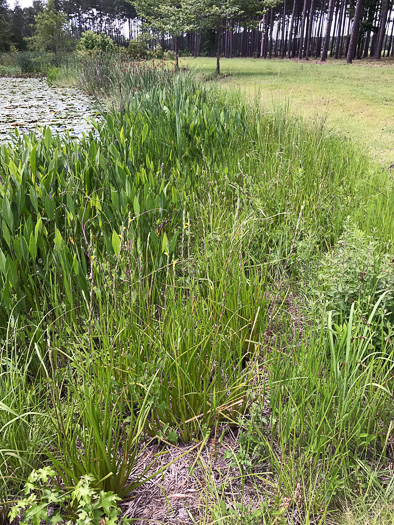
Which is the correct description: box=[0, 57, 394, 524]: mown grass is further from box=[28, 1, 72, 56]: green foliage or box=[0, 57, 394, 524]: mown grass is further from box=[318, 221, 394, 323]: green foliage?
box=[28, 1, 72, 56]: green foliage

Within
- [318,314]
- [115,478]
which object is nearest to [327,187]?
[318,314]

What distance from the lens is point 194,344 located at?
5.20 feet

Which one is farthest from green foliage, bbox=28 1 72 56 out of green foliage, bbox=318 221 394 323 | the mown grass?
green foliage, bbox=318 221 394 323

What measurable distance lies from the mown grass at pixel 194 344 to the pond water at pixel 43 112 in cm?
355

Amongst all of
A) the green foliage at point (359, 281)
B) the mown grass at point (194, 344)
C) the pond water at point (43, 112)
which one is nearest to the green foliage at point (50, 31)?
the pond water at point (43, 112)

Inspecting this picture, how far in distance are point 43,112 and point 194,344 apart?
811 centimetres

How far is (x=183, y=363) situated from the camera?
1536 millimetres

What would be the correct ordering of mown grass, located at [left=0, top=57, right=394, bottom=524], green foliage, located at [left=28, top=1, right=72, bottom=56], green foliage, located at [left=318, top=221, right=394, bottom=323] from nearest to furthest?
mown grass, located at [left=0, top=57, right=394, bottom=524] < green foliage, located at [left=318, top=221, right=394, bottom=323] < green foliage, located at [left=28, top=1, right=72, bottom=56]

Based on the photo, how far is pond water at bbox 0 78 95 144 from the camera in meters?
6.31

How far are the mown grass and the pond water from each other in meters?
3.55

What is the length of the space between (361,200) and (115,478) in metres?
2.88

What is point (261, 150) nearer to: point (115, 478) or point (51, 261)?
point (51, 261)

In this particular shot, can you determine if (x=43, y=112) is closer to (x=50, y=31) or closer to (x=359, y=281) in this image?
(x=359, y=281)

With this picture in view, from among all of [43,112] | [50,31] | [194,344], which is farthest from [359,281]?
[50,31]
